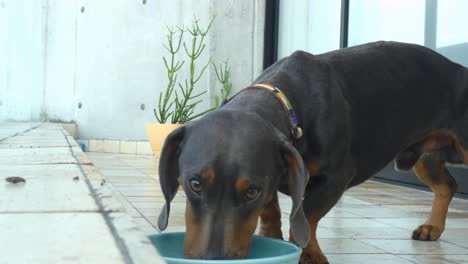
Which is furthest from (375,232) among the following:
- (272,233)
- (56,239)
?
Result: (56,239)

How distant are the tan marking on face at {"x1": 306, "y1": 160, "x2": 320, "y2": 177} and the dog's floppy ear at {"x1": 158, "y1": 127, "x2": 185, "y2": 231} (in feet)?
1.80

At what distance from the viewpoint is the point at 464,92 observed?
3178 mm

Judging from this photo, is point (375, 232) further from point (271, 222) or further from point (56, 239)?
point (56, 239)

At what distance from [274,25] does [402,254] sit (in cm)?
656

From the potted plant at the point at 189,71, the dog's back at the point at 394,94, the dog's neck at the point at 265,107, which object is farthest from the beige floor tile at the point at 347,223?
the potted plant at the point at 189,71

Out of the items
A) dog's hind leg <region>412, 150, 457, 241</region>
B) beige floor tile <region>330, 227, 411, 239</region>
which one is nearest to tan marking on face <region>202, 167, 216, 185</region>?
beige floor tile <region>330, 227, 411, 239</region>

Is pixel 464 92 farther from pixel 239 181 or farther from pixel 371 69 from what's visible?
pixel 239 181

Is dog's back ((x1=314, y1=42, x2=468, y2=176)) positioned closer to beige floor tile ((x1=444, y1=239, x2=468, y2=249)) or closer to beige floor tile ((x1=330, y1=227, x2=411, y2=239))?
beige floor tile ((x1=330, y1=227, x2=411, y2=239))

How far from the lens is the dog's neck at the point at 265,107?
220 cm

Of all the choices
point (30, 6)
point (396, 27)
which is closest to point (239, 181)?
point (396, 27)

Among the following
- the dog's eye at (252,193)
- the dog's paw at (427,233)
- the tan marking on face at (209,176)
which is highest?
the tan marking on face at (209,176)

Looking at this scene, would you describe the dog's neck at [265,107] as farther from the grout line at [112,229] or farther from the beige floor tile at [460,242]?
the beige floor tile at [460,242]

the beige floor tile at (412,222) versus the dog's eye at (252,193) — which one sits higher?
the dog's eye at (252,193)

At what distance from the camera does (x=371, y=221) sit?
3.54 m
